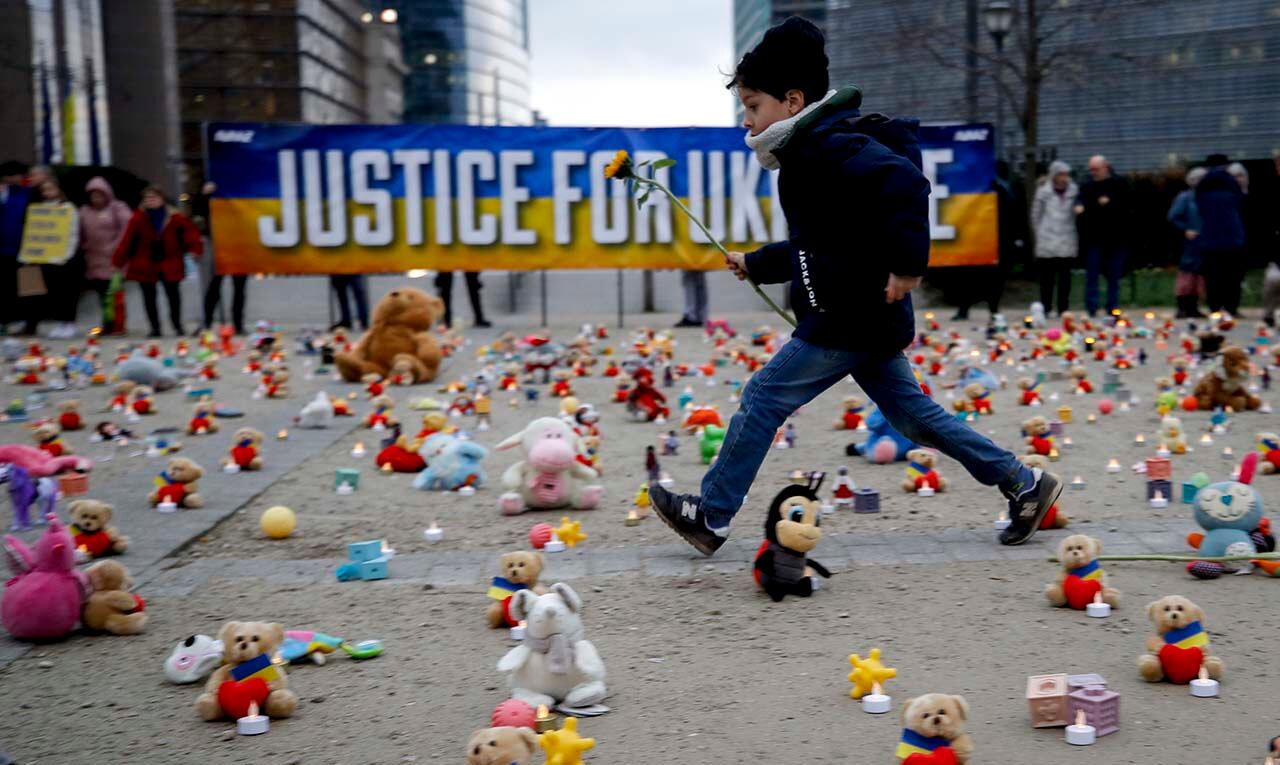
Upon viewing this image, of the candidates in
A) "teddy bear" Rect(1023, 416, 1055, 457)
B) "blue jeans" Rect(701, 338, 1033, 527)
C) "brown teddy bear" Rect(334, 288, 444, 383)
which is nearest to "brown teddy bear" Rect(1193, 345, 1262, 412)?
"teddy bear" Rect(1023, 416, 1055, 457)

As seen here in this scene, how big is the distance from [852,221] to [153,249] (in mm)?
12026

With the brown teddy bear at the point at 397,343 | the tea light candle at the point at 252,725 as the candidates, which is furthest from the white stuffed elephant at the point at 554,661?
the brown teddy bear at the point at 397,343

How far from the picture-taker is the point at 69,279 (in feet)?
52.0

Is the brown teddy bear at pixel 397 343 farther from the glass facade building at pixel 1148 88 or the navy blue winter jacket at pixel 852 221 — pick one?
the glass facade building at pixel 1148 88

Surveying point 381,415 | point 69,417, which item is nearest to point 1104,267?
point 381,415

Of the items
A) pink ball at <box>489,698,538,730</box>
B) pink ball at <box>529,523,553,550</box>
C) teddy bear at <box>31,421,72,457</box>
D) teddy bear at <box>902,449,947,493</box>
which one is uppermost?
teddy bear at <box>31,421,72,457</box>

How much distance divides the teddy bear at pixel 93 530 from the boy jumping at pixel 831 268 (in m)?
2.12

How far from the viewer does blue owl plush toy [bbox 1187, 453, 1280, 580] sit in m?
4.54

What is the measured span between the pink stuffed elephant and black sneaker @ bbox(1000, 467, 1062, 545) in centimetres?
322

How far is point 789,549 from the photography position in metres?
4.45

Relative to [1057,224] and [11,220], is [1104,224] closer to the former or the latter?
[1057,224]

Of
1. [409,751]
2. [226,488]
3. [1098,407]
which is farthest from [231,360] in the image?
[409,751]

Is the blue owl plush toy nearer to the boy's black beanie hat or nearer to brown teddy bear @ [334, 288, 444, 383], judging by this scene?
the boy's black beanie hat

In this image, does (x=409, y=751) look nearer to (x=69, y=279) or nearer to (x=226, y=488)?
(x=226, y=488)
